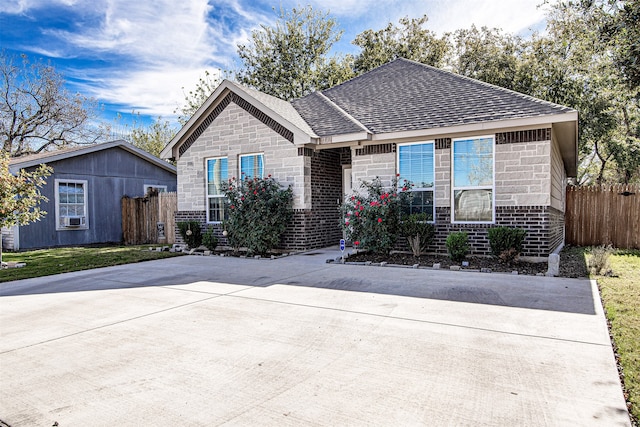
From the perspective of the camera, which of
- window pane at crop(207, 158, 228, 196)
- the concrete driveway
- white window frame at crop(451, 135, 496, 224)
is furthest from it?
window pane at crop(207, 158, 228, 196)

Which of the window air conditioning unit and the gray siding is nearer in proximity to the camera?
the gray siding

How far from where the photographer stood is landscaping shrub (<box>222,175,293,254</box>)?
10.4 metres

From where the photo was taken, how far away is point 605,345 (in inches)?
147

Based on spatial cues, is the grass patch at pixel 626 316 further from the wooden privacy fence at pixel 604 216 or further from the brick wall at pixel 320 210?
the brick wall at pixel 320 210

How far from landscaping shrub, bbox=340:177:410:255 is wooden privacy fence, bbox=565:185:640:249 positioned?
7.59 meters

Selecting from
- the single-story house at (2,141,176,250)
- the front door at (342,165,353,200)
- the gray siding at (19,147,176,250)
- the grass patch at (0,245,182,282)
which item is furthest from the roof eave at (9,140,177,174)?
the front door at (342,165,353,200)

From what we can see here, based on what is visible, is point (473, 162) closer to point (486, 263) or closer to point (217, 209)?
point (486, 263)

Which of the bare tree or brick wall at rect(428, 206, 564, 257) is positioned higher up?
the bare tree

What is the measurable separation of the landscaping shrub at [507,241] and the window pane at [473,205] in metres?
0.90

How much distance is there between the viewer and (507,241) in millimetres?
7836

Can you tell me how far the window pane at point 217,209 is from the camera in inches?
480

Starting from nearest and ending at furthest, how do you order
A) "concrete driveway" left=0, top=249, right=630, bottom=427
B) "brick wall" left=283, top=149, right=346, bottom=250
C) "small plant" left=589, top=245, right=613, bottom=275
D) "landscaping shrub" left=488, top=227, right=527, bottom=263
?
"concrete driveway" left=0, top=249, right=630, bottom=427, "small plant" left=589, top=245, right=613, bottom=275, "landscaping shrub" left=488, top=227, right=527, bottom=263, "brick wall" left=283, top=149, right=346, bottom=250

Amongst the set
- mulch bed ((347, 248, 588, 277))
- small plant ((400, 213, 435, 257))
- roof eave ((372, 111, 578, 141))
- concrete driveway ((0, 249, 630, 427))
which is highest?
roof eave ((372, 111, 578, 141))

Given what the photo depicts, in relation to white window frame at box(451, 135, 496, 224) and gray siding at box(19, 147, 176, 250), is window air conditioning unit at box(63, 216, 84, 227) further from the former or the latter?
white window frame at box(451, 135, 496, 224)
